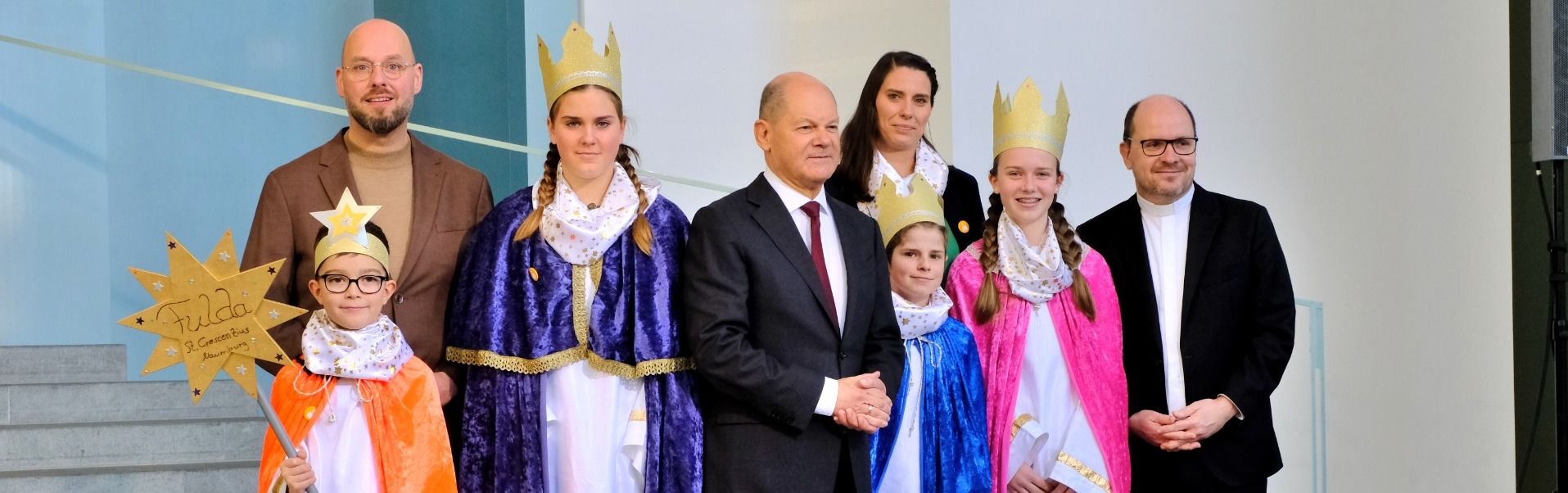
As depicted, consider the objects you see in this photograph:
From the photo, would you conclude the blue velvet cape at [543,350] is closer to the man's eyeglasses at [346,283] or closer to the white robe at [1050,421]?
the man's eyeglasses at [346,283]

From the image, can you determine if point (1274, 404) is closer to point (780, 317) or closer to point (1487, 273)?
point (1487, 273)

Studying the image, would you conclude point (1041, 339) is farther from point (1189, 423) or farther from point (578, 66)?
point (578, 66)

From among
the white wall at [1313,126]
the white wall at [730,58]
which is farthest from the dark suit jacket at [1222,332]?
the white wall at [730,58]

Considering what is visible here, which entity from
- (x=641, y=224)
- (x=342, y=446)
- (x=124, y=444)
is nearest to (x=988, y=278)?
(x=641, y=224)

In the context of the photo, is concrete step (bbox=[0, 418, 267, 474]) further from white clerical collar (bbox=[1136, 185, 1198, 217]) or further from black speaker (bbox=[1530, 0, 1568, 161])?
black speaker (bbox=[1530, 0, 1568, 161])

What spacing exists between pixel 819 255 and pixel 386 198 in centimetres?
86

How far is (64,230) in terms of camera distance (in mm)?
5148

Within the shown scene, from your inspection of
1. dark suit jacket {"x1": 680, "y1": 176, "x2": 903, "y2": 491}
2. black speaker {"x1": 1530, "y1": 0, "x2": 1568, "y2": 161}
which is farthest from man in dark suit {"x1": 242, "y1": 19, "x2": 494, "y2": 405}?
black speaker {"x1": 1530, "y1": 0, "x2": 1568, "y2": 161}

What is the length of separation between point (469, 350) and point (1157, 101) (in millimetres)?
1658

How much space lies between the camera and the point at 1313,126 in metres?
5.81

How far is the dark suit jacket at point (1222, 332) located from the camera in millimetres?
3250

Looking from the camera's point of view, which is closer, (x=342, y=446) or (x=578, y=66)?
(x=342, y=446)

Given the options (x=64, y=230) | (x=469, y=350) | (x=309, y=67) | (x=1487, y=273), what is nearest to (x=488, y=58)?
(x=309, y=67)

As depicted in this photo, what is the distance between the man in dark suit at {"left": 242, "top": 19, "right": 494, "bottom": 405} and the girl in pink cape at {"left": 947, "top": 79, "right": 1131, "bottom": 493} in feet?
3.57
